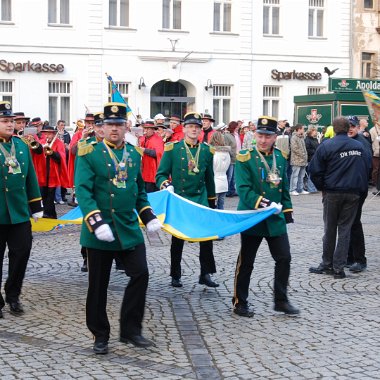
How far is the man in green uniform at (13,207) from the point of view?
28.8 feet

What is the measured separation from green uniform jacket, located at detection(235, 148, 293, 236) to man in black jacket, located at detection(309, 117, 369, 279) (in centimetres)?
215

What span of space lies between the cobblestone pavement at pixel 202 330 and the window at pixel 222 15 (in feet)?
80.8

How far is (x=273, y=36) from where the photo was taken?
121 ft

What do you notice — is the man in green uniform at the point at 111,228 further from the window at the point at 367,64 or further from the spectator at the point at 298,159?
the window at the point at 367,64

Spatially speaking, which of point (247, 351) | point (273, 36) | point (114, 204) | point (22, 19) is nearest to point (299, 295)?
point (247, 351)

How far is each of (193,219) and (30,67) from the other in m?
23.0

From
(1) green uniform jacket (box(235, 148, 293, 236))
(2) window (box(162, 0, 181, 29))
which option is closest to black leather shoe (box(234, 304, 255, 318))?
(1) green uniform jacket (box(235, 148, 293, 236))

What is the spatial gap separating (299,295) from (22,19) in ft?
79.0

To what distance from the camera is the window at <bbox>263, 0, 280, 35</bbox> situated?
120 ft

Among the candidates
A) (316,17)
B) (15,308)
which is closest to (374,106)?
(15,308)

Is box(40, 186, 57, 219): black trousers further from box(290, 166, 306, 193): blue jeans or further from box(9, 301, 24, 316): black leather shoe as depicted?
box(290, 166, 306, 193): blue jeans

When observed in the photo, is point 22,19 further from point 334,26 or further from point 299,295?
point 299,295

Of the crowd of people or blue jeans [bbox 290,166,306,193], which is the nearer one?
the crowd of people

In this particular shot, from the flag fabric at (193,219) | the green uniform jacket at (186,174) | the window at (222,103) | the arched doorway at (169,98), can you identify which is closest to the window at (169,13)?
the arched doorway at (169,98)
